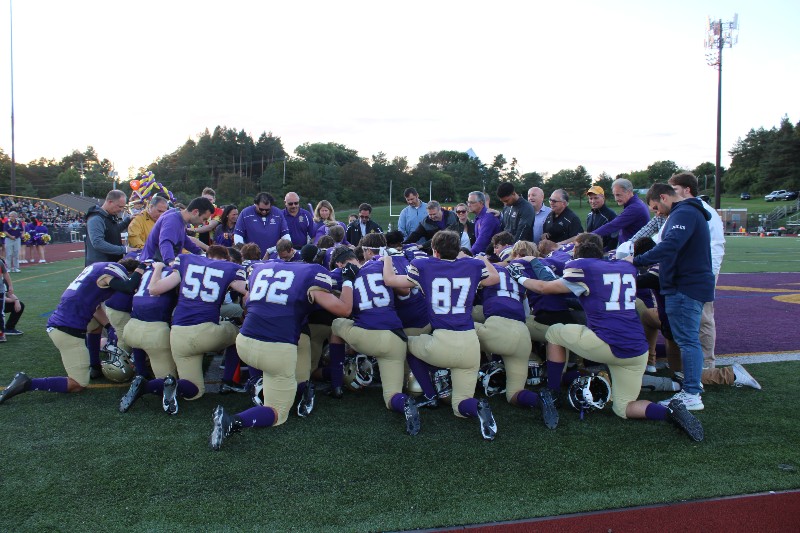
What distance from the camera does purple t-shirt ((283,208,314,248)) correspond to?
899 cm

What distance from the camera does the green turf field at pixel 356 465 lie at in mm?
3352

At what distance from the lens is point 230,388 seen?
576cm

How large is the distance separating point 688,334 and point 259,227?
236 inches

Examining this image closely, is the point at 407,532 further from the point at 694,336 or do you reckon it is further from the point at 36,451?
the point at 694,336

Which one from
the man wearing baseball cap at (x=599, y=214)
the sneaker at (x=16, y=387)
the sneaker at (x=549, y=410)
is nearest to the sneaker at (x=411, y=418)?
the sneaker at (x=549, y=410)

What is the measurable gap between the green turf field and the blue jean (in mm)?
301

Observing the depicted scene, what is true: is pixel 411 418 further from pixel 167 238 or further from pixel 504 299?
pixel 167 238

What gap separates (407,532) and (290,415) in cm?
220

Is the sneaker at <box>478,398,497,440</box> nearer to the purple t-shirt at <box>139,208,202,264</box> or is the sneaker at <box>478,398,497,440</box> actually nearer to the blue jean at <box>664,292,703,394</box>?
the blue jean at <box>664,292,703,394</box>

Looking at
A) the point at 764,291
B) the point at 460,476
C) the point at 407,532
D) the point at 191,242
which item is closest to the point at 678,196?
the point at 460,476

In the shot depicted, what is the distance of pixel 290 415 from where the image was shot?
5059 millimetres

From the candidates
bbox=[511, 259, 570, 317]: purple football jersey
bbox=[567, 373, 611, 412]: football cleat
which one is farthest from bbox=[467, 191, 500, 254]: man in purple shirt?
bbox=[567, 373, 611, 412]: football cleat

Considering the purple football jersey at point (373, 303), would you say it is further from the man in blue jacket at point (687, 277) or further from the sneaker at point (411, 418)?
the man in blue jacket at point (687, 277)

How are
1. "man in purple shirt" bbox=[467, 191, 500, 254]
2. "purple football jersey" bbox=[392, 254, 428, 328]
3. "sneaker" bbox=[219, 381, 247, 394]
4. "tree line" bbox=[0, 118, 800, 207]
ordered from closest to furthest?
"purple football jersey" bbox=[392, 254, 428, 328]
"sneaker" bbox=[219, 381, 247, 394]
"man in purple shirt" bbox=[467, 191, 500, 254]
"tree line" bbox=[0, 118, 800, 207]
